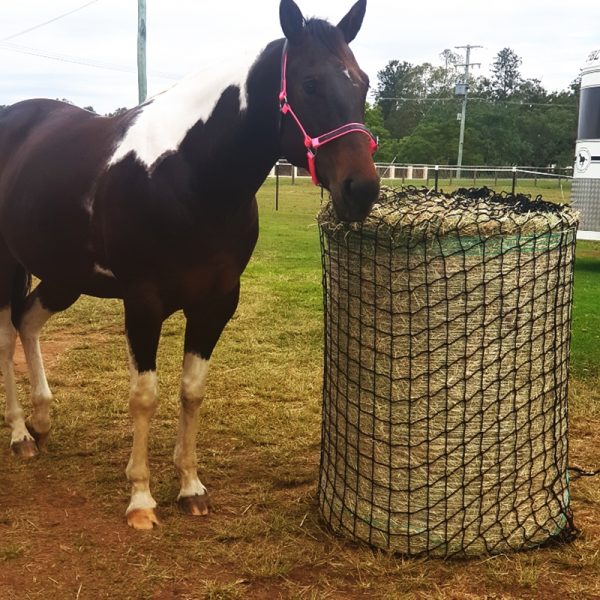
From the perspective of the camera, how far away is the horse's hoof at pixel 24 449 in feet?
13.4

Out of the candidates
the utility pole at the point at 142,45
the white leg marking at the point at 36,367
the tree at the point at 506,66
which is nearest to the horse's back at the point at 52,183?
the white leg marking at the point at 36,367

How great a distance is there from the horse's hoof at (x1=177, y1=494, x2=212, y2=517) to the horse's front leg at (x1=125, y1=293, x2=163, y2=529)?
0.16 m

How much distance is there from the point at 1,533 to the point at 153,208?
5.49 feet

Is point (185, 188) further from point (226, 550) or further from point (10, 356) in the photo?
point (10, 356)

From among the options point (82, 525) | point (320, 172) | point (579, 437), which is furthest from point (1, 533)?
point (579, 437)

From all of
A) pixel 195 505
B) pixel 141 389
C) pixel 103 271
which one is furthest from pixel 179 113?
pixel 195 505

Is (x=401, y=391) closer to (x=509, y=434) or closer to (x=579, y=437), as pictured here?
(x=509, y=434)

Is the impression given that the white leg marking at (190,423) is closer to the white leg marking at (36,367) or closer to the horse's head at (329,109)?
the white leg marking at (36,367)

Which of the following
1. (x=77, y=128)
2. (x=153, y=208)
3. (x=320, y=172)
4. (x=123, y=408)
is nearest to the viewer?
(x=320, y=172)

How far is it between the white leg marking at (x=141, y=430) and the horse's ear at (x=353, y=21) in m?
1.79

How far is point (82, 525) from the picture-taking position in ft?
10.7

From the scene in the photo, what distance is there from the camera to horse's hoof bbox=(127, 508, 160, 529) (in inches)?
128

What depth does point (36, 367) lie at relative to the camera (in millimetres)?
4277

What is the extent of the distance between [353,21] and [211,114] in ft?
2.42
